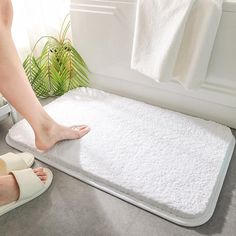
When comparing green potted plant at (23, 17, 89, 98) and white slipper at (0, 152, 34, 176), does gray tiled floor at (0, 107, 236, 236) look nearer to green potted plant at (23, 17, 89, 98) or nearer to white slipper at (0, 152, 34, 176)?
white slipper at (0, 152, 34, 176)

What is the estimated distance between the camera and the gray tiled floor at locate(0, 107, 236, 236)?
817mm

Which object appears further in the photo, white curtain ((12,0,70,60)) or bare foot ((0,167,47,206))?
white curtain ((12,0,70,60))

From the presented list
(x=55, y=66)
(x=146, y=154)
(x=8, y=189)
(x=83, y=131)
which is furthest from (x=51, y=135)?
(x=55, y=66)

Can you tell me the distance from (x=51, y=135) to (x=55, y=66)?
0.49 metres

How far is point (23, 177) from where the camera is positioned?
0.90 m

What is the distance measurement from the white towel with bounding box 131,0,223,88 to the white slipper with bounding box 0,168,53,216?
1.99 feet

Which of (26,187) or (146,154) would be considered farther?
(146,154)

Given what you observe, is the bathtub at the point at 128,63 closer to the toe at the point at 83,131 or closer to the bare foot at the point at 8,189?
the toe at the point at 83,131

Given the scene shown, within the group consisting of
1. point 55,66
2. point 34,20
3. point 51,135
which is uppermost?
point 34,20

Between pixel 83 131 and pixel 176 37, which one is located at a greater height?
pixel 176 37

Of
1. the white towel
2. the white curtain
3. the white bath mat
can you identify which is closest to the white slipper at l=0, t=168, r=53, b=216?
the white bath mat

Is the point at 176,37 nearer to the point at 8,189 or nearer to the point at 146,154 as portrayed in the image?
the point at 146,154

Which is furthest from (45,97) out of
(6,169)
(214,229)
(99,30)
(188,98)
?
(214,229)

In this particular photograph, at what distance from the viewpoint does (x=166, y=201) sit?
870 millimetres
